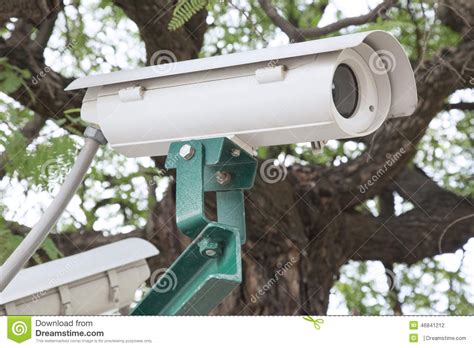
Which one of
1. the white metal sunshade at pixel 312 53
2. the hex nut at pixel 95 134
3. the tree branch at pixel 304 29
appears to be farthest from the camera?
the tree branch at pixel 304 29

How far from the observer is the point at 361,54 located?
1714mm

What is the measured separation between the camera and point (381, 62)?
5.68 feet

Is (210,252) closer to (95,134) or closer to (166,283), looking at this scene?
(166,283)

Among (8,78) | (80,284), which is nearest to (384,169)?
(8,78)

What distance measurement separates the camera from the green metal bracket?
1.67 m

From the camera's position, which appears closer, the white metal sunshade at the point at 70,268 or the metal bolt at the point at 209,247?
the metal bolt at the point at 209,247

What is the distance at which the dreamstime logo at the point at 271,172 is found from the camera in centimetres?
365

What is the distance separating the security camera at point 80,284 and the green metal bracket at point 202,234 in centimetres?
37

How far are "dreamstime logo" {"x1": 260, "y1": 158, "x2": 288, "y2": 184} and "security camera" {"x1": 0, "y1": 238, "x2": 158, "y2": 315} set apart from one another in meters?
1.46
